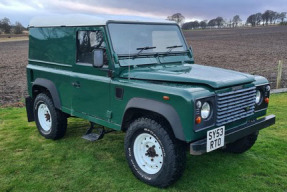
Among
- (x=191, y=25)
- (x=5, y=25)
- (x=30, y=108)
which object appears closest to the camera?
(x=30, y=108)

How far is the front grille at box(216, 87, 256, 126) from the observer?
3742 millimetres

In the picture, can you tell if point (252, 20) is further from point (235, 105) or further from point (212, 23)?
point (235, 105)

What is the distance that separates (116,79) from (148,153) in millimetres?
1134

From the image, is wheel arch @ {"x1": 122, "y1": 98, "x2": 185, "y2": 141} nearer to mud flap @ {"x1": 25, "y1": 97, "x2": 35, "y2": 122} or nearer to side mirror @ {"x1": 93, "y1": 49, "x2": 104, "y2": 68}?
side mirror @ {"x1": 93, "y1": 49, "x2": 104, "y2": 68}

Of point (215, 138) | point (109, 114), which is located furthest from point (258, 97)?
point (109, 114)

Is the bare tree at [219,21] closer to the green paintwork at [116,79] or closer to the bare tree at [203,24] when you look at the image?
the bare tree at [203,24]

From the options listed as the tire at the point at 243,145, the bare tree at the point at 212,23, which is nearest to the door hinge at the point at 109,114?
the tire at the point at 243,145

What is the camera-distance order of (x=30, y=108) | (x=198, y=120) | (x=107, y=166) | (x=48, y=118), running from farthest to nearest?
(x=30, y=108) → (x=48, y=118) → (x=107, y=166) → (x=198, y=120)

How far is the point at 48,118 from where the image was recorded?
6012 millimetres

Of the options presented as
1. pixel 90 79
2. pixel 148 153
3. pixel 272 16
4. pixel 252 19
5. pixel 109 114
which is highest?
pixel 272 16

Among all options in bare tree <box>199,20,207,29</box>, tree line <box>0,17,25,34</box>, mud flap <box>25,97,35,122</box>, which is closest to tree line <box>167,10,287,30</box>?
bare tree <box>199,20,207,29</box>

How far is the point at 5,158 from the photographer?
16.5 ft

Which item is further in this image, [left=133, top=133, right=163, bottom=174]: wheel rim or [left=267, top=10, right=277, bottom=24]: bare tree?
[left=267, top=10, right=277, bottom=24]: bare tree

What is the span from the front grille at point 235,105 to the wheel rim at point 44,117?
3.57m
